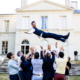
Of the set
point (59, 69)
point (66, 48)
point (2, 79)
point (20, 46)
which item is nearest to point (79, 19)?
point (66, 48)

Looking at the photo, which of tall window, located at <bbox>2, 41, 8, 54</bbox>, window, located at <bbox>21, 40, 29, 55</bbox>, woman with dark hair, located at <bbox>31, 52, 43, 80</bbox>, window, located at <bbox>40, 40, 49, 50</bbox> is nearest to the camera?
woman with dark hair, located at <bbox>31, 52, 43, 80</bbox>

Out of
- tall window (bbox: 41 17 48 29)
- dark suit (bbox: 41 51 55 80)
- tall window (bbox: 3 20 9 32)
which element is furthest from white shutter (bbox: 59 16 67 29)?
dark suit (bbox: 41 51 55 80)

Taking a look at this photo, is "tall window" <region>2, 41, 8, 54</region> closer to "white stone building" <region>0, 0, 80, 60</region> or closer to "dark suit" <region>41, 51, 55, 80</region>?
"white stone building" <region>0, 0, 80, 60</region>

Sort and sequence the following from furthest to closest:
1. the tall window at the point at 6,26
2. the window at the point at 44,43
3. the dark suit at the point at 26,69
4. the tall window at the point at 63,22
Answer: the tall window at the point at 6,26, the tall window at the point at 63,22, the window at the point at 44,43, the dark suit at the point at 26,69

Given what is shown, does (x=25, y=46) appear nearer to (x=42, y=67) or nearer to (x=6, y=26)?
(x=6, y=26)

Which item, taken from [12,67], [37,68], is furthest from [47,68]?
[12,67]

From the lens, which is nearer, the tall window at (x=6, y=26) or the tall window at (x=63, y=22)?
the tall window at (x=63, y=22)

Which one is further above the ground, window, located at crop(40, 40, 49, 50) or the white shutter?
the white shutter

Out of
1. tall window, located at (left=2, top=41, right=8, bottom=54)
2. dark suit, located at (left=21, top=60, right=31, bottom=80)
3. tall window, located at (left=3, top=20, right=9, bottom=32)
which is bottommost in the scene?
tall window, located at (left=2, top=41, right=8, bottom=54)

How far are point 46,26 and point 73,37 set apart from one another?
4.49 metres

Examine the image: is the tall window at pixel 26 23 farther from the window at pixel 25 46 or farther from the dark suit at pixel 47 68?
the dark suit at pixel 47 68

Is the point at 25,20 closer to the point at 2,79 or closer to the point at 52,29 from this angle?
the point at 52,29

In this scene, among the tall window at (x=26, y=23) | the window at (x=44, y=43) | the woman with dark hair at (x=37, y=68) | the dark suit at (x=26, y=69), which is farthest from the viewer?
the tall window at (x=26, y=23)

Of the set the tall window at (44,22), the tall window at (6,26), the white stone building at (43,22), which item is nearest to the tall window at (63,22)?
the white stone building at (43,22)
